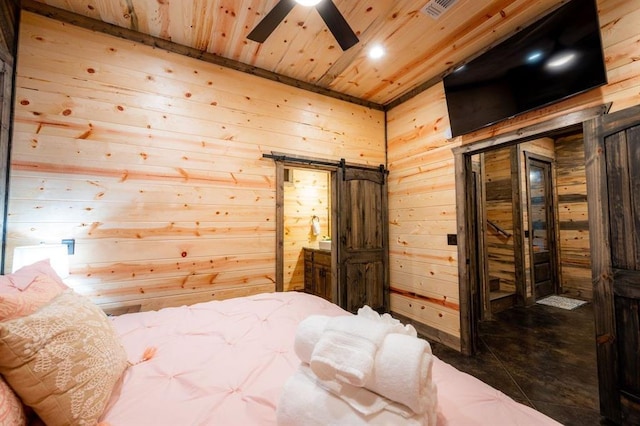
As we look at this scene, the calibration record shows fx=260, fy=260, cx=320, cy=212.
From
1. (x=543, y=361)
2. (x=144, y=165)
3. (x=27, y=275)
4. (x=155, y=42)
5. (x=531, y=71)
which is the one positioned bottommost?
(x=543, y=361)

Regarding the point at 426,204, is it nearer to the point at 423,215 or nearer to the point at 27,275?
the point at 423,215

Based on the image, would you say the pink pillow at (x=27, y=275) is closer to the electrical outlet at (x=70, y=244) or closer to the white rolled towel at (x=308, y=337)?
the electrical outlet at (x=70, y=244)

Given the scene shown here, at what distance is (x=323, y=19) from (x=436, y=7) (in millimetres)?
925

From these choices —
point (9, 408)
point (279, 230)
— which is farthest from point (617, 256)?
point (9, 408)

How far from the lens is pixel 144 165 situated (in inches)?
86.5

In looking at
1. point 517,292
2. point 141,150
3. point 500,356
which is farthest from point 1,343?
point 517,292

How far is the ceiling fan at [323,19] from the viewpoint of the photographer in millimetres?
1562

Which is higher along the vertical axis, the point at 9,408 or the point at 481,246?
the point at 481,246

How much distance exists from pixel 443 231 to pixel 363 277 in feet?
3.60

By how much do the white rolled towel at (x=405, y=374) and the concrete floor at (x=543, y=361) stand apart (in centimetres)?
190

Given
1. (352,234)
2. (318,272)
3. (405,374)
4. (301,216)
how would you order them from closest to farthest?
(405,374) → (352,234) → (318,272) → (301,216)

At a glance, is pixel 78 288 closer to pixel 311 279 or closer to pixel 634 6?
pixel 311 279

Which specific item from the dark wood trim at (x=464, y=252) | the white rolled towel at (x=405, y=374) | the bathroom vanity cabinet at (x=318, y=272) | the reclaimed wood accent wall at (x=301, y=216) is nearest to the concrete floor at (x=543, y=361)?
the dark wood trim at (x=464, y=252)

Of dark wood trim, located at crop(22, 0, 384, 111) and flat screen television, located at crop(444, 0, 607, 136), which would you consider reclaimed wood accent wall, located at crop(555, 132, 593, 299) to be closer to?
flat screen television, located at crop(444, 0, 607, 136)
